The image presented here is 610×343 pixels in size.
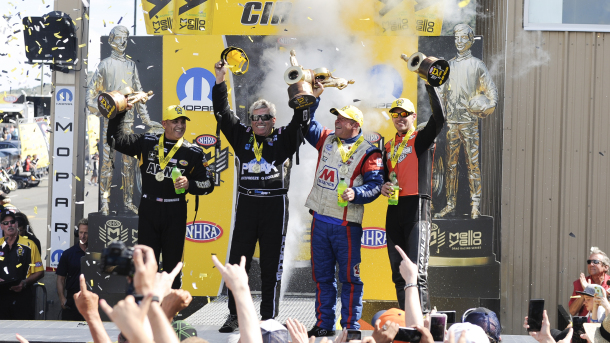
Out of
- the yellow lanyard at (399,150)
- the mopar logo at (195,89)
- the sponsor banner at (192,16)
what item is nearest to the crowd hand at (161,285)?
the yellow lanyard at (399,150)

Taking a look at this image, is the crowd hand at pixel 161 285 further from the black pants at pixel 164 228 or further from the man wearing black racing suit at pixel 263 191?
the black pants at pixel 164 228

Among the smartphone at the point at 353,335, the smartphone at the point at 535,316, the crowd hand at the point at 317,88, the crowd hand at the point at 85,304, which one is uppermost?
the crowd hand at the point at 317,88

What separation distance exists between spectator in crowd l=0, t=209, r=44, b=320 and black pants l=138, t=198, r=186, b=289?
2189 mm

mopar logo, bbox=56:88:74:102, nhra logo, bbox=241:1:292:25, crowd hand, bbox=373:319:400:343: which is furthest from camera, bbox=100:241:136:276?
mopar logo, bbox=56:88:74:102

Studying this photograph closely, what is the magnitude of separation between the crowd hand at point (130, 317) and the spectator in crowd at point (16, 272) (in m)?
5.16

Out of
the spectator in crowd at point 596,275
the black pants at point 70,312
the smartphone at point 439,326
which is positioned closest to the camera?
the smartphone at point 439,326

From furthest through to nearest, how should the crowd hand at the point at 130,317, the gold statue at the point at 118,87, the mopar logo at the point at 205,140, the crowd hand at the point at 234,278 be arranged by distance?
the mopar logo at the point at 205,140, the gold statue at the point at 118,87, the crowd hand at the point at 234,278, the crowd hand at the point at 130,317

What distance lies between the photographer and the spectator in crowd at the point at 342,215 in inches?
166

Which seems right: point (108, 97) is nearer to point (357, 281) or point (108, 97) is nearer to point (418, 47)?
point (357, 281)

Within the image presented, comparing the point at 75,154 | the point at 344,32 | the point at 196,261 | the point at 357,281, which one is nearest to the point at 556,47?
the point at 344,32

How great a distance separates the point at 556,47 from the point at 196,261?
4.31m

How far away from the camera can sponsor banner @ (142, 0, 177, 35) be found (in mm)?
5918

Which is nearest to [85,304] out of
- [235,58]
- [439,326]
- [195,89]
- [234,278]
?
[234,278]

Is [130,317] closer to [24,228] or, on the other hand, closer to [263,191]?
[263,191]
